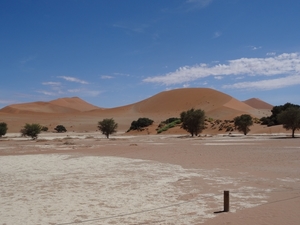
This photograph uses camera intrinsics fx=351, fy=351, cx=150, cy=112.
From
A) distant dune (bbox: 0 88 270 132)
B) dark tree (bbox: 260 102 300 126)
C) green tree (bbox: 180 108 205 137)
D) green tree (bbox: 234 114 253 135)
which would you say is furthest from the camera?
distant dune (bbox: 0 88 270 132)

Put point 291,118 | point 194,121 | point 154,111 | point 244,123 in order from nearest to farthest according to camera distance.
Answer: point 291,118 → point 244,123 → point 194,121 → point 154,111

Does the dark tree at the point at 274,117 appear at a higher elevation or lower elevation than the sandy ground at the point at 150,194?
higher

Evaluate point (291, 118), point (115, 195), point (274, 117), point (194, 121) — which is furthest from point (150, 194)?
point (274, 117)

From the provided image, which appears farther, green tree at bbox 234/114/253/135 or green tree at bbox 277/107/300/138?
green tree at bbox 234/114/253/135

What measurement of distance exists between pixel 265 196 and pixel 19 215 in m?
8.43

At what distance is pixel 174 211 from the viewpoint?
10.9 meters

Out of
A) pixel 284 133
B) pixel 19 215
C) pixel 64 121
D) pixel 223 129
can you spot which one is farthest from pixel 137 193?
pixel 64 121

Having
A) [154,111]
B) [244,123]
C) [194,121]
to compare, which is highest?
[154,111]

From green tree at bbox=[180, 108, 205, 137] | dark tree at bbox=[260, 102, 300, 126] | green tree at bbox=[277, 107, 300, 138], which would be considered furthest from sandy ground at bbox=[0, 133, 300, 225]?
dark tree at bbox=[260, 102, 300, 126]

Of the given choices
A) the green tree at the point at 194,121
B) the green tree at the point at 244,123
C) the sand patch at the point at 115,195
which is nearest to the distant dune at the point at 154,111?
the green tree at the point at 244,123

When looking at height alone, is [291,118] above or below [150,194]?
above

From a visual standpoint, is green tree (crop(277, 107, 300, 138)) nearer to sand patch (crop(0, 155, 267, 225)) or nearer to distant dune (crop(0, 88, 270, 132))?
sand patch (crop(0, 155, 267, 225))

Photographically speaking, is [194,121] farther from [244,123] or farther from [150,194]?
[150,194]

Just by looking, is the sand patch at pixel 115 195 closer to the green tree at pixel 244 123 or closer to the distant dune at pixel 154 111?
the green tree at pixel 244 123
